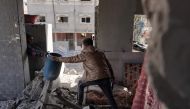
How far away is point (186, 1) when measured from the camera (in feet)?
2.16

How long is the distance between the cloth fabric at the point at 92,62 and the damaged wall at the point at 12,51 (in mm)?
1978

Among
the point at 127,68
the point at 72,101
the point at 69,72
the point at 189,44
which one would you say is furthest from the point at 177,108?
the point at 69,72

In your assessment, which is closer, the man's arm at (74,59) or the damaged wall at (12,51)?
the man's arm at (74,59)

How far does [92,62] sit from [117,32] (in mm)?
3636

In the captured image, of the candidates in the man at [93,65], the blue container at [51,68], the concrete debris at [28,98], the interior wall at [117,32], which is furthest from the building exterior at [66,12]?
the man at [93,65]

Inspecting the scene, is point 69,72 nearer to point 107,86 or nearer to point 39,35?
point 39,35

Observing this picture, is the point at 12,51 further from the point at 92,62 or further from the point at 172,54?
the point at 172,54

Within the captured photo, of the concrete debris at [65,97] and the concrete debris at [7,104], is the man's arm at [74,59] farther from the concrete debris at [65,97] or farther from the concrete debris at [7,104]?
the concrete debris at [7,104]

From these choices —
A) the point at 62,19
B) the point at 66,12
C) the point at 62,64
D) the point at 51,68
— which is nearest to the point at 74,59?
the point at 51,68

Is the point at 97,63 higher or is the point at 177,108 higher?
the point at 177,108

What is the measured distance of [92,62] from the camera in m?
6.26

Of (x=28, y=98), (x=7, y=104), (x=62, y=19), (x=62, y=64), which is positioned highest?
(x=62, y=19)

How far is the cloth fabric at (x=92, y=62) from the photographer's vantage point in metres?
6.14

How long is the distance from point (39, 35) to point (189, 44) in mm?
9323
